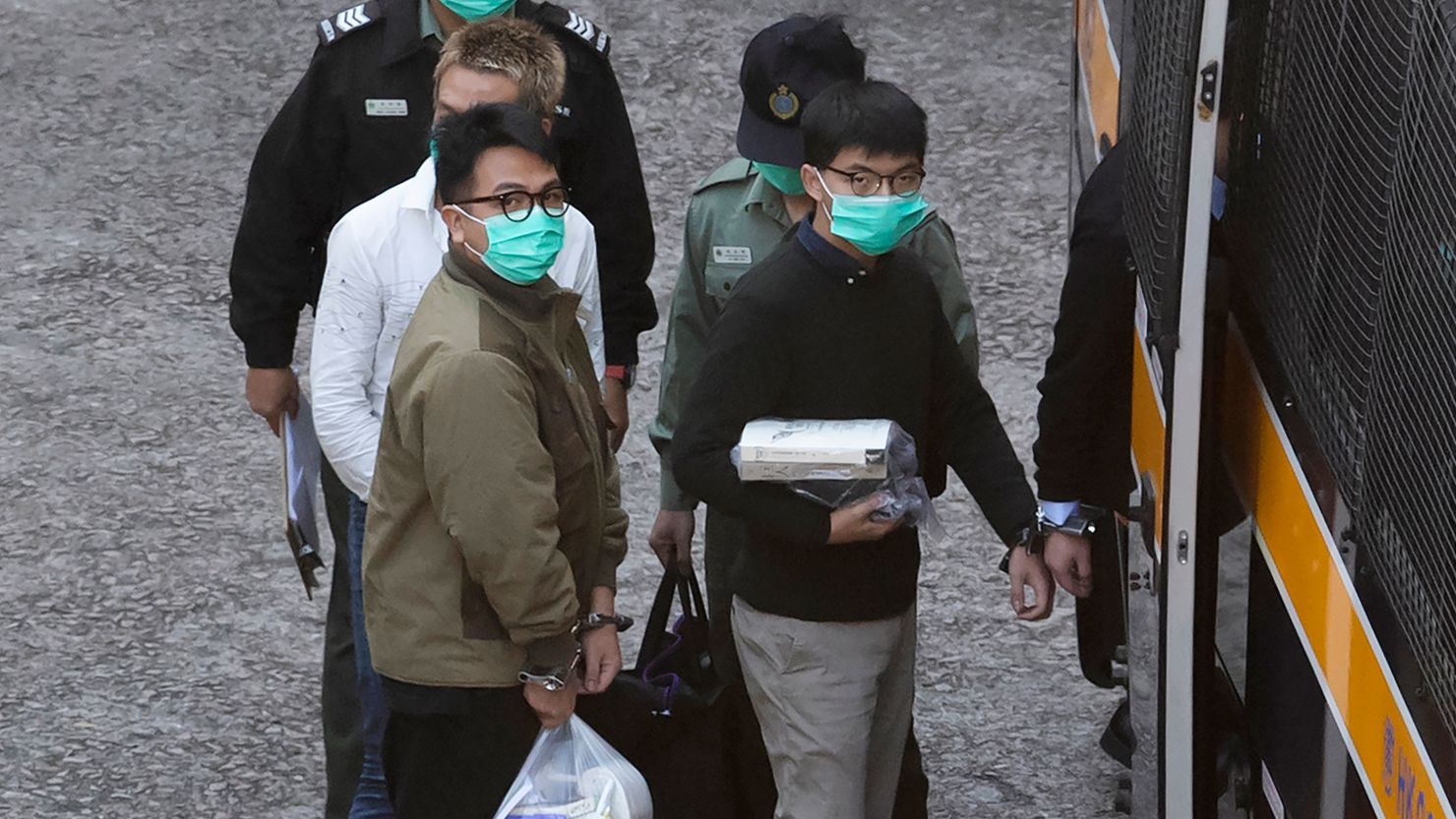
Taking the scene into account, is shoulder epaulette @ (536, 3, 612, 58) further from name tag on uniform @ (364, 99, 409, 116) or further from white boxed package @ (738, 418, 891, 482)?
white boxed package @ (738, 418, 891, 482)

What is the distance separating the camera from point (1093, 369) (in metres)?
3.58

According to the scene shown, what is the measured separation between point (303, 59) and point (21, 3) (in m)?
1.43

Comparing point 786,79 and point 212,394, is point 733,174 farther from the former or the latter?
point 212,394

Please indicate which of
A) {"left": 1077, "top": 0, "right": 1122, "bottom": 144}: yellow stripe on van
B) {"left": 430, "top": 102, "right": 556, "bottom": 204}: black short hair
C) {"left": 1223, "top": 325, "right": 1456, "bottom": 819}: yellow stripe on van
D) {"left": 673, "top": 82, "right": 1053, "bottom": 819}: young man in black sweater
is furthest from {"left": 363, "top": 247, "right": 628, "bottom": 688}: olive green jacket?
{"left": 1077, "top": 0, "right": 1122, "bottom": 144}: yellow stripe on van

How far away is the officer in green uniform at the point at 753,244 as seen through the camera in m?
3.71

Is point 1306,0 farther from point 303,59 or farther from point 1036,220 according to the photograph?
point 303,59

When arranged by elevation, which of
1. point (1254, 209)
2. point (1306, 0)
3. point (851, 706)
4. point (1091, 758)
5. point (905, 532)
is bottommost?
point (1091, 758)

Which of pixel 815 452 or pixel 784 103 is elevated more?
pixel 784 103

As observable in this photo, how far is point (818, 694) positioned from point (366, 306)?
0.97m

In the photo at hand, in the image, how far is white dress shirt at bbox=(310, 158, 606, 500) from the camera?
11.5 ft

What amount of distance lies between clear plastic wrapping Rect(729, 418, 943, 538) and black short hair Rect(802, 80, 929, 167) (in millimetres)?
413

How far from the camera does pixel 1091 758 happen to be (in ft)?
14.6

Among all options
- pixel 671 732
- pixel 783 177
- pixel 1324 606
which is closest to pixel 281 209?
pixel 783 177

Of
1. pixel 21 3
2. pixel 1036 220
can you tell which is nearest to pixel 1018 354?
pixel 1036 220
